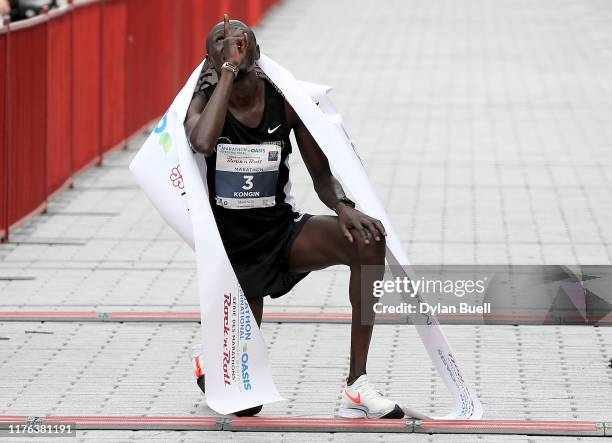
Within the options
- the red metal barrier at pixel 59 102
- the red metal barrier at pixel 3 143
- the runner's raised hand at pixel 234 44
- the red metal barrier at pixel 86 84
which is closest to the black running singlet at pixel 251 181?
the runner's raised hand at pixel 234 44

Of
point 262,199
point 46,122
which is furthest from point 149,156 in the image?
point 46,122

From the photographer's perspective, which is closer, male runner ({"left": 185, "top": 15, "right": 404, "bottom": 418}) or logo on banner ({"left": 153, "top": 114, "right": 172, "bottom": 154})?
male runner ({"left": 185, "top": 15, "right": 404, "bottom": 418})

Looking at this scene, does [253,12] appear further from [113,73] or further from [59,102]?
[59,102]

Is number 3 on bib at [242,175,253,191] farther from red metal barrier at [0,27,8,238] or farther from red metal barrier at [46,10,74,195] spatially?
red metal barrier at [46,10,74,195]

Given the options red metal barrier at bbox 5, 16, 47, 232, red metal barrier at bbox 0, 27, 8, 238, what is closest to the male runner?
red metal barrier at bbox 0, 27, 8, 238

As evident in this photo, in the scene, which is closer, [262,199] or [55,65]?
[262,199]

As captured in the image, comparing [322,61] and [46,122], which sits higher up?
[46,122]

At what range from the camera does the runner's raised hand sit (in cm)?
613

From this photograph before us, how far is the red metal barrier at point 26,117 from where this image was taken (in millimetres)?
10852

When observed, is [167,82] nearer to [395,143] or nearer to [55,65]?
[395,143]

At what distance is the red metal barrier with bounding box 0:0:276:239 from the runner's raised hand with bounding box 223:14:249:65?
15.3 feet

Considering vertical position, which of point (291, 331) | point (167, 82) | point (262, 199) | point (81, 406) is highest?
point (262, 199)

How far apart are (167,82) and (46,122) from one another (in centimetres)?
548

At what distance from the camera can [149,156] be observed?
20.8 feet
